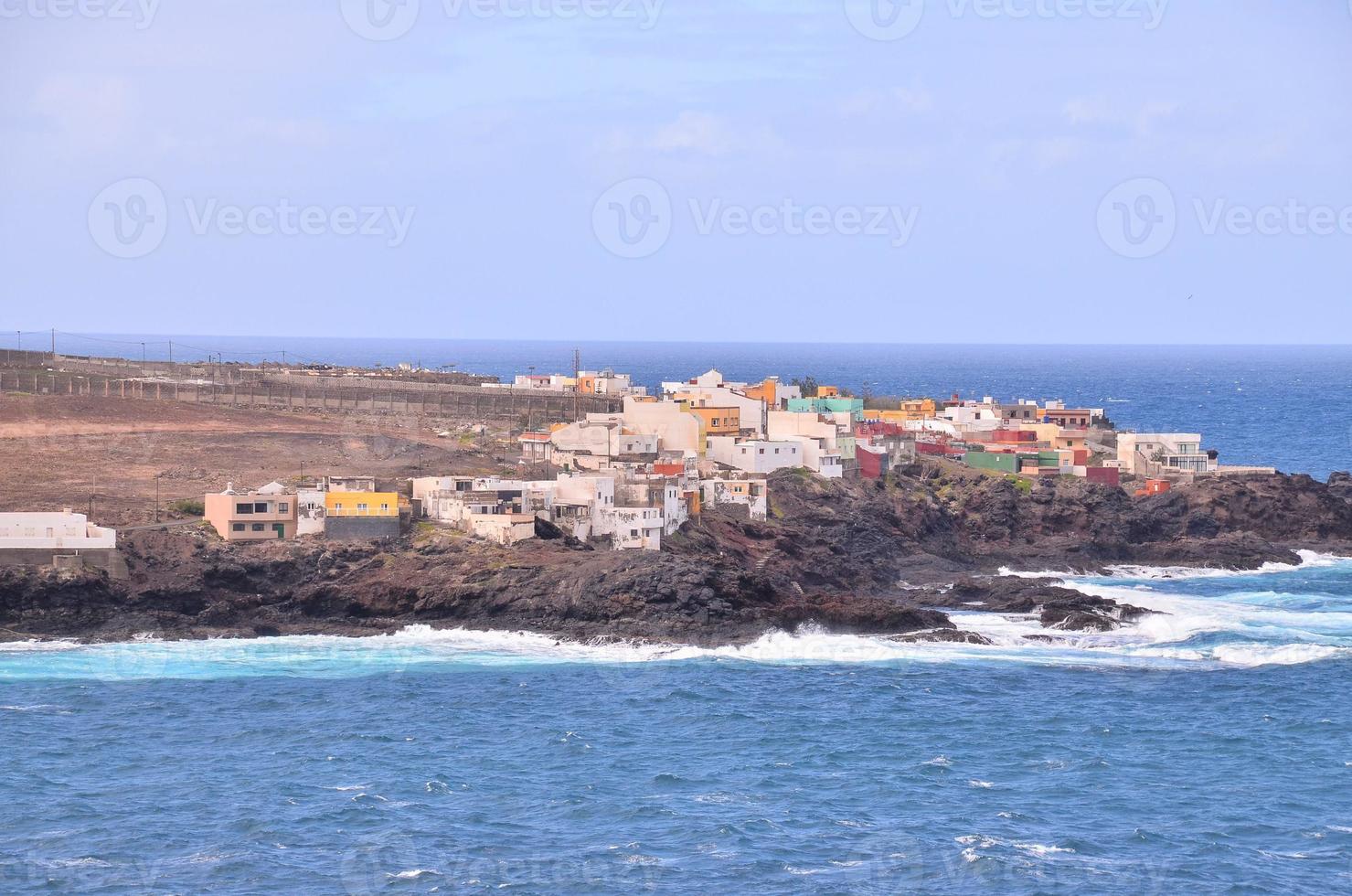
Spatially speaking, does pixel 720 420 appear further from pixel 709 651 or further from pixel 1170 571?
pixel 709 651

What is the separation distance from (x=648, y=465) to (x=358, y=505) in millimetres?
14618

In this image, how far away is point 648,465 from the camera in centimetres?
8194

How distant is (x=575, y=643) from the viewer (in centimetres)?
6450

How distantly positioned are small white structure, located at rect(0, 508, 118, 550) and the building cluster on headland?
0.05 metres

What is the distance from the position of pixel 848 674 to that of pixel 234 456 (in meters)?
40.7

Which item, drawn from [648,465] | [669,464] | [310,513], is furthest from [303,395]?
[310,513]

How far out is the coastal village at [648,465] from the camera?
72188 millimetres

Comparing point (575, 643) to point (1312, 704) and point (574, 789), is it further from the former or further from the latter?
point (1312, 704)

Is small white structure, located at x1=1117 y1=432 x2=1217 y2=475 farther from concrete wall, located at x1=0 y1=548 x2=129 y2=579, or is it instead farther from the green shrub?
concrete wall, located at x1=0 y1=548 x2=129 y2=579

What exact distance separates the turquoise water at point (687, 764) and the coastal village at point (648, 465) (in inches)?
314

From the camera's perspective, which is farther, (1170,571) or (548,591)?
(1170,571)

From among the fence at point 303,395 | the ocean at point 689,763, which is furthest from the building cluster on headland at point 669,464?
the ocean at point 689,763

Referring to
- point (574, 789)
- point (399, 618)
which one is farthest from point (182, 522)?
point (574, 789)

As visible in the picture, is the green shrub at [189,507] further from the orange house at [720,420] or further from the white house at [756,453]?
the orange house at [720,420]
